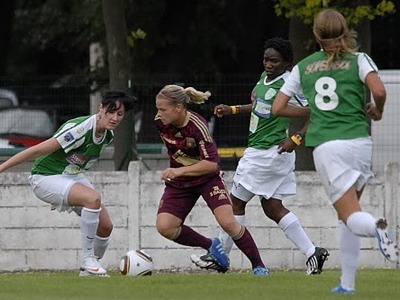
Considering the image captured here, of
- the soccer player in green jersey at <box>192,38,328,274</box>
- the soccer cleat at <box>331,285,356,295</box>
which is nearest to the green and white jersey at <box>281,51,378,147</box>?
the soccer cleat at <box>331,285,356,295</box>

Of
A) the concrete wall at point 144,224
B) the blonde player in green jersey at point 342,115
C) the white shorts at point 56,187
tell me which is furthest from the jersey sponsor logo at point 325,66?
the concrete wall at point 144,224

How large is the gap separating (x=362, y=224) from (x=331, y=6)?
12.7m

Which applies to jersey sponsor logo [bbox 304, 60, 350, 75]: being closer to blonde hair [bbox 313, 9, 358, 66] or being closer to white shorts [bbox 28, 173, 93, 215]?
blonde hair [bbox 313, 9, 358, 66]

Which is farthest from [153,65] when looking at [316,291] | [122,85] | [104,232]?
[316,291]

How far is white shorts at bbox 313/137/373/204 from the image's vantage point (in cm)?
1010

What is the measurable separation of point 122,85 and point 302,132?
10.1m

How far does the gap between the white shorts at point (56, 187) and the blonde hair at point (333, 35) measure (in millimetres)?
3902

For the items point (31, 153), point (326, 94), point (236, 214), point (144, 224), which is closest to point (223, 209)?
point (236, 214)

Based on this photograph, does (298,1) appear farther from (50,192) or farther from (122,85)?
(50,192)

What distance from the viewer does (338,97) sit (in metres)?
10.3

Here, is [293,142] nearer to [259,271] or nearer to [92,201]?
[259,271]

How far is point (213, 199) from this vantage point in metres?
12.8

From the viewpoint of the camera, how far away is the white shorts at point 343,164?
398 inches

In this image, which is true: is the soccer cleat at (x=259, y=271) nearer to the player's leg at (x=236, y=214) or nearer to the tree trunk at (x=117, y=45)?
the player's leg at (x=236, y=214)
